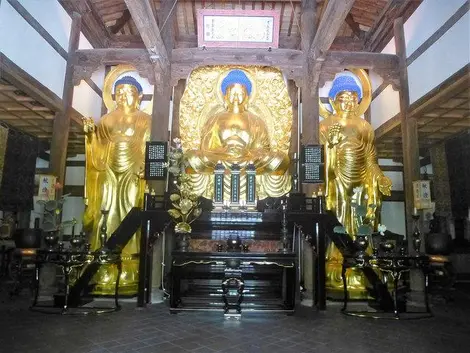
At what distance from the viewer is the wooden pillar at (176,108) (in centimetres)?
789

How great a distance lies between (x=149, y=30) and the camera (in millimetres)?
4844

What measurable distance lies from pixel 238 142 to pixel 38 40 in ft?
12.2

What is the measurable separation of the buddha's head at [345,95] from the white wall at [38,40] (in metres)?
4.88

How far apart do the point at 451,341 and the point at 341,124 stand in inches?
166

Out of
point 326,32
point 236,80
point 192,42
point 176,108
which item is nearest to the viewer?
point 326,32

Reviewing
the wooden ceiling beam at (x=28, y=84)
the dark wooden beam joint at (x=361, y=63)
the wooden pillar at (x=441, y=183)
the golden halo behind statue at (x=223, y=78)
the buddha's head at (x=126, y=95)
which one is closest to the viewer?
the wooden ceiling beam at (x=28, y=84)

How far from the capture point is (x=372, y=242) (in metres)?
5.71

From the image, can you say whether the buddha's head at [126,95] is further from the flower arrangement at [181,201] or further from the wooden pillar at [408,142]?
the wooden pillar at [408,142]

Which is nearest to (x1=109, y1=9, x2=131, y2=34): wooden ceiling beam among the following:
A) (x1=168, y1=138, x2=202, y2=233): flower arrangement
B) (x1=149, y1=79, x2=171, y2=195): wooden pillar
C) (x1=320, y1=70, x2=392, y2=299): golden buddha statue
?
(x1=149, y1=79, x2=171, y2=195): wooden pillar

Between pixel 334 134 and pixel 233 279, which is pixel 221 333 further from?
pixel 334 134

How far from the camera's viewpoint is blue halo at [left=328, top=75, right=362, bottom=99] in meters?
6.95

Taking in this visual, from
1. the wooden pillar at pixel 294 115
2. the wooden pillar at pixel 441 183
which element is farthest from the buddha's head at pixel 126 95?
the wooden pillar at pixel 441 183

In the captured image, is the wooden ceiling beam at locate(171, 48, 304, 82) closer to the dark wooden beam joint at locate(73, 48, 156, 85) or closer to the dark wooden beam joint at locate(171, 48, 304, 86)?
the dark wooden beam joint at locate(171, 48, 304, 86)

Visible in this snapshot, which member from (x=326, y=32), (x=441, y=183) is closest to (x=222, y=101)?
(x=326, y=32)
